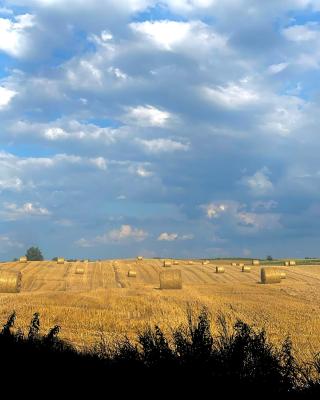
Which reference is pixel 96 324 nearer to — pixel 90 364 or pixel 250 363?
pixel 90 364

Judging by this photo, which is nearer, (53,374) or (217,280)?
(53,374)

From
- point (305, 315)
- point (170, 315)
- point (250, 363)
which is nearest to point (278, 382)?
point (250, 363)

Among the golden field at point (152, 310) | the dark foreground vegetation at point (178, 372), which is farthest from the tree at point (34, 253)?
the dark foreground vegetation at point (178, 372)

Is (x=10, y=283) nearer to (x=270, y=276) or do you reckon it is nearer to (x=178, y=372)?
(x=270, y=276)

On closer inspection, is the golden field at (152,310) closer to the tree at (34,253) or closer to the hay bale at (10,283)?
the hay bale at (10,283)

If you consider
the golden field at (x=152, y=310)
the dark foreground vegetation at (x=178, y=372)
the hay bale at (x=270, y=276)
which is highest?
the hay bale at (x=270, y=276)

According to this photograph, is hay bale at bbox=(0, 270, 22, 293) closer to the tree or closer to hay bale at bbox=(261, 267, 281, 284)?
hay bale at bbox=(261, 267, 281, 284)

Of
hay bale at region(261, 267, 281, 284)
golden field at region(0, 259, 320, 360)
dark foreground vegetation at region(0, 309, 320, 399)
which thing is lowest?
golden field at region(0, 259, 320, 360)

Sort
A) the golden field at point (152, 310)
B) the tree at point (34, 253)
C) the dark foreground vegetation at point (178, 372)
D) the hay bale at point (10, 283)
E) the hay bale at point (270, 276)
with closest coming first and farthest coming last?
1. the dark foreground vegetation at point (178, 372)
2. the golden field at point (152, 310)
3. the hay bale at point (10, 283)
4. the hay bale at point (270, 276)
5. the tree at point (34, 253)

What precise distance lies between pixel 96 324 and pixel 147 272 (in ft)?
107

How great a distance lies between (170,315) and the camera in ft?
63.6

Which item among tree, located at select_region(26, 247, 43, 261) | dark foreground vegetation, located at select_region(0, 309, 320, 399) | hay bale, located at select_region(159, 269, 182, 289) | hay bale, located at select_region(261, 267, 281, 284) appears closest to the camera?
dark foreground vegetation, located at select_region(0, 309, 320, 399)

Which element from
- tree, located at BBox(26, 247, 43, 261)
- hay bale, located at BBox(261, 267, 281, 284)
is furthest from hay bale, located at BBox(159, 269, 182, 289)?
tree, located at BBox(26, 247, 43, 261)

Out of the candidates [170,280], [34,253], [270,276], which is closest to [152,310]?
[170,280]
